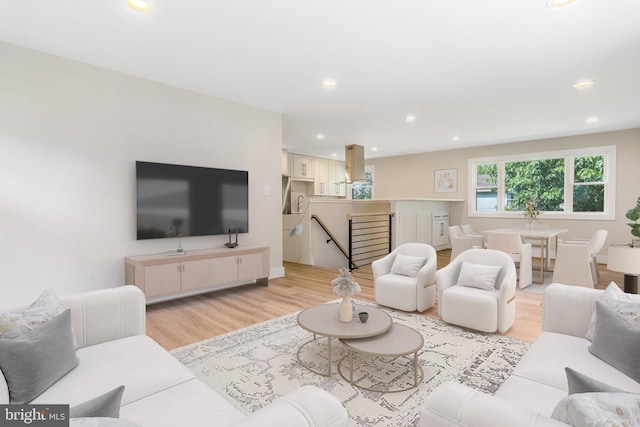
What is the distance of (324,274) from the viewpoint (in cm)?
567

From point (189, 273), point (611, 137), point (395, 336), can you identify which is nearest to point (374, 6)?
point (395, 336)

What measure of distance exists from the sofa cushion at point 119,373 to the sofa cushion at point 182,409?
0.07 metres

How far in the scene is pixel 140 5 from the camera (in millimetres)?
2463

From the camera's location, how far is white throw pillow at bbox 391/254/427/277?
151 inches

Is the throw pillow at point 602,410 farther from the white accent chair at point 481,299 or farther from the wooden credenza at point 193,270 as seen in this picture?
the wooden credenza at point 193,270

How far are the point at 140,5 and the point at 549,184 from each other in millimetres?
8293

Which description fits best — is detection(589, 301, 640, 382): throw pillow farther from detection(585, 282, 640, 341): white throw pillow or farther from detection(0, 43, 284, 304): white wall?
detection(0, 43, 284, 304): white wall

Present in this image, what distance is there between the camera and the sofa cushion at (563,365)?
151 cm

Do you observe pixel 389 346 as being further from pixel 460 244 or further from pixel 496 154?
pixel 496 154

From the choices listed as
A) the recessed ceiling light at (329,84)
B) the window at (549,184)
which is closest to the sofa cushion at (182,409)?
the recessed ceiling light at (329,84)

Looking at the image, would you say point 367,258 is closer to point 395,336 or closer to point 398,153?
point 398,153

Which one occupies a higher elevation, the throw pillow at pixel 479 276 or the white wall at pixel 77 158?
the white wall at pixel 77 158

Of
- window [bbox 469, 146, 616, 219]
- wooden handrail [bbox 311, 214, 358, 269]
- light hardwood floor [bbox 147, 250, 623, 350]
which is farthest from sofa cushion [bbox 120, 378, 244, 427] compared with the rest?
window [bbox 469, 146, 616, 219]

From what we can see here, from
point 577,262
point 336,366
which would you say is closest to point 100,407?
point 336,366
